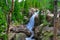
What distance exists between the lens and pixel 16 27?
48.5 ft

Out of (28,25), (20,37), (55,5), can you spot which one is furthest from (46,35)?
(28,25)

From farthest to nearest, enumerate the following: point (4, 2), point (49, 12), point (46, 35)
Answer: point (49, 12) < point (46, 35) < point (4, 2)

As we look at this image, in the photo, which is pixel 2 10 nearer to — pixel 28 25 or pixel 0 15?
pixel 0 15

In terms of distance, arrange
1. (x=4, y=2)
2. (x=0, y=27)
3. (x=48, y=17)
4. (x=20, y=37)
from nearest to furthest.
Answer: (x=4, y=2) → (x=0, y=27) → (x=20, y=37) → (x=48, y=17)

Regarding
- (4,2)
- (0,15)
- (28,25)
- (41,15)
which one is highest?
(4,2)

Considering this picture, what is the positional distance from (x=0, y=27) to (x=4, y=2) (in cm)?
101

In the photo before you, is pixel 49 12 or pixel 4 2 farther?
pixel 49 12

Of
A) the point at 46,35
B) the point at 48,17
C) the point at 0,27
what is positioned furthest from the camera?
the point at 48,17

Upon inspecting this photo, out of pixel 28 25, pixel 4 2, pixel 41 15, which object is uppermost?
pixel 4 2

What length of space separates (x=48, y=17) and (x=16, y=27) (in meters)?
2.42

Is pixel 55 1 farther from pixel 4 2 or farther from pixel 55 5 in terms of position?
pixel 4 2

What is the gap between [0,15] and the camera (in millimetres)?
7141

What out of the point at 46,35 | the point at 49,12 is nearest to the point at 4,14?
the point at 46,35

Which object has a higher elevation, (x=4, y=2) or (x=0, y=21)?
(x=4, y=2)
